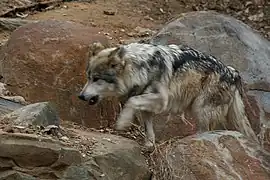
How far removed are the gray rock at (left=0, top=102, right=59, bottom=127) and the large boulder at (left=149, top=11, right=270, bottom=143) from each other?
2.91 m

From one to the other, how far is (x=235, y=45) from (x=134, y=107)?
2.55 m

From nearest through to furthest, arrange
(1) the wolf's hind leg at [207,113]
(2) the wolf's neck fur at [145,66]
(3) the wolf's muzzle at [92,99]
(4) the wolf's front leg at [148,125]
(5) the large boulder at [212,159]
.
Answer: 1. (5) the large boulder at [212,159]
2. (3) the wolf's muzzle at [92,99]
3. (2) the wolf's neck fur at [145,66]
4. (4) the wolf's front leg at [148,125]
5. (1) the wolf's hind leg at [207,113]

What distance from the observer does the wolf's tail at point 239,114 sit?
768cm

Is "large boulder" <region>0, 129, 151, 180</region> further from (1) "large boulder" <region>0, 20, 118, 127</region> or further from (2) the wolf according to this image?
(1) "large boulder" <region>0, 20, 118, 127</region>

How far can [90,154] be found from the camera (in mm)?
5957

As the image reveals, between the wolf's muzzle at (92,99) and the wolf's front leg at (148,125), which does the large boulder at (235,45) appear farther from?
the wolf's muzzle at (92,99)

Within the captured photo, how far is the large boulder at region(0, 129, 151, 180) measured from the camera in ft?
18.8

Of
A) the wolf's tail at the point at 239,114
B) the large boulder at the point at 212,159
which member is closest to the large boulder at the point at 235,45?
the wolf's tail at the point at 239,114

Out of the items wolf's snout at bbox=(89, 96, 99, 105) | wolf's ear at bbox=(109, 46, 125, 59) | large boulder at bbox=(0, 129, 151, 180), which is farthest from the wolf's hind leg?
large boulder at bbox=(0, 129, 151, 180)

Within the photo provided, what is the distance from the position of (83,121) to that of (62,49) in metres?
0.85

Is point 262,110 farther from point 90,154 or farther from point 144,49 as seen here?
point 90,154

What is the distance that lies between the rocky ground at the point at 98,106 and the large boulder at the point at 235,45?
12 millimetres

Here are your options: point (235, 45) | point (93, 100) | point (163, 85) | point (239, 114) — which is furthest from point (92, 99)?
point (235, 45)

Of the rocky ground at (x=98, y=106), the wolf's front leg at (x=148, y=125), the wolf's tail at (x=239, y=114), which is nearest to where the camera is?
the rocky ground at (x=98, y=106)
